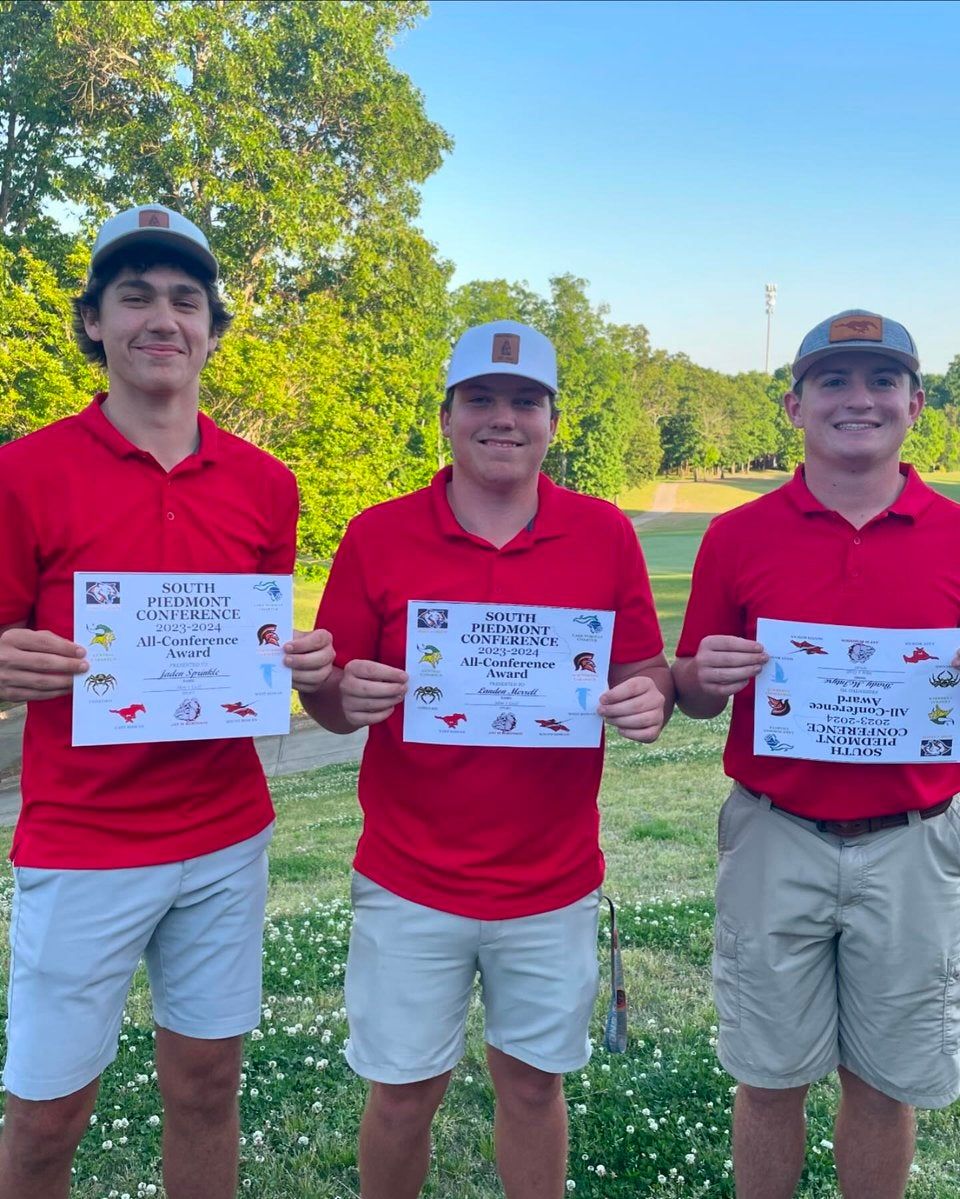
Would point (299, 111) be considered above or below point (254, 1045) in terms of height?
above

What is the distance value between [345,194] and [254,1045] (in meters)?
25.8

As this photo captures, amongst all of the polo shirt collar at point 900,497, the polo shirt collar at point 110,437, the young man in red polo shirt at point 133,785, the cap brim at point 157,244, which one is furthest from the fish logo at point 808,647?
the cap brim at point 157,244

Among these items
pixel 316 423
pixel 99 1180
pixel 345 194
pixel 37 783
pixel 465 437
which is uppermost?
pixel 345 194

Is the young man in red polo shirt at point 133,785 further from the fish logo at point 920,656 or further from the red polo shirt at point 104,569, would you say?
the fish logo at point 920,656

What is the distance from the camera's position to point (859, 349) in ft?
9.82

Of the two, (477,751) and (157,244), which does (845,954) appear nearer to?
(477,751)

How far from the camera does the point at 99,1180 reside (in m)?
3.60

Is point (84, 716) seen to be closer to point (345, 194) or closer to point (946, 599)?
point (946, 599)

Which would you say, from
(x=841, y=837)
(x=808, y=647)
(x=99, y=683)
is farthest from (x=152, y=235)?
(x=841, y=837)

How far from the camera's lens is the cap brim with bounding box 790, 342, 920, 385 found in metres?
2.97

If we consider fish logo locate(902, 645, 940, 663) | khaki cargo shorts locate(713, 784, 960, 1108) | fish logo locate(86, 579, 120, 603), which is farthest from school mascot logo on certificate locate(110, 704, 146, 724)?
fish logo locate(902, 645, 940, 663)

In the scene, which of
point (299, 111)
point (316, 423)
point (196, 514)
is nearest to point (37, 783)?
point (196, 514)

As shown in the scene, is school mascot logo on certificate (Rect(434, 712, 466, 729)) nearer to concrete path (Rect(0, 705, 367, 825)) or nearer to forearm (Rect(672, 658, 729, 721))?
forearm (Rect(672, 658, 729, 721))

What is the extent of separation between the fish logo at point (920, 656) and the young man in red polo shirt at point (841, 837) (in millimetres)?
102
